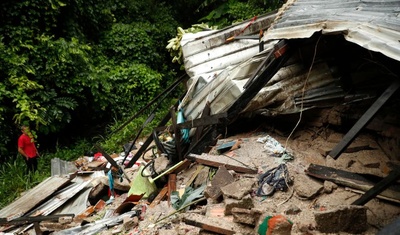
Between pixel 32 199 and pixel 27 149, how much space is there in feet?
5.81

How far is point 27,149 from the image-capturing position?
772cm

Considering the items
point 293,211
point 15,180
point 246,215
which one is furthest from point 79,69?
point 293,211

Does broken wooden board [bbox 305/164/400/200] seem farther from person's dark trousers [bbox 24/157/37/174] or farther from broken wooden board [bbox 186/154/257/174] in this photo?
person's dark trousers [bbox 24/157/37/174]

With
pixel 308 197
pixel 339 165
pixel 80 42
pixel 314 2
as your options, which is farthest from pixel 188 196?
pixel 80 42

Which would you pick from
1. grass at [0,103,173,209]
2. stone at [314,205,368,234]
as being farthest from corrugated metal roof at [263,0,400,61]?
grass at [0,103,173,209]

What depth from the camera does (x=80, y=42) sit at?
10.4 metres

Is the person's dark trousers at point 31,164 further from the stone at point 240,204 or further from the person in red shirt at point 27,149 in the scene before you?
the stone at point 240,204

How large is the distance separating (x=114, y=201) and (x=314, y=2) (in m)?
4.63

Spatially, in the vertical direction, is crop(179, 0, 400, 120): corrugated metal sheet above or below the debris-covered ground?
above

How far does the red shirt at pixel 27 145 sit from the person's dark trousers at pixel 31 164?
0.47 feet

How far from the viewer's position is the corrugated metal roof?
276 cm

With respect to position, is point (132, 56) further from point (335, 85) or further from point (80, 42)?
point (335, 85)

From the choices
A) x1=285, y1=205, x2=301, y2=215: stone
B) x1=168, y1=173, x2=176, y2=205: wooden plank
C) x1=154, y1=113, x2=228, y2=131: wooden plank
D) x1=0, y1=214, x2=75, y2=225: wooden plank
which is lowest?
x1=0, y1=214, x2=75, y2=225: wooden plank

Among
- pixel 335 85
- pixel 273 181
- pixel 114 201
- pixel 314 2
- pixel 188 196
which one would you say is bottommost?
pixel 114 201
